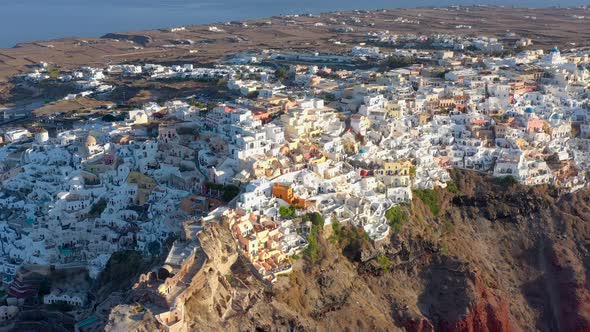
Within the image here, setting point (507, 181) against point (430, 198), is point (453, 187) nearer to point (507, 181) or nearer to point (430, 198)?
point (430, 198)

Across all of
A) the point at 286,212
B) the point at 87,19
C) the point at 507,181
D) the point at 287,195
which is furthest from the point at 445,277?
the point at 87,19

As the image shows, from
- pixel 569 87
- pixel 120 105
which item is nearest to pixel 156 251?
pixel 120 105

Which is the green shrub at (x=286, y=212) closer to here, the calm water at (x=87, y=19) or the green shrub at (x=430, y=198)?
the green shrub at (x=430, y=198)

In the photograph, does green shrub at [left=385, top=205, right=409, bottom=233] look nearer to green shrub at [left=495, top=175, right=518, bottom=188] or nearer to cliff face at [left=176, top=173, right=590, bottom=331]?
cliff face at [left=176, top=173, right=590, bottom=331]

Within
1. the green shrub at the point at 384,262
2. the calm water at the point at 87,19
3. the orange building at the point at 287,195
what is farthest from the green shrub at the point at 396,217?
the calm water at the point at 87,19

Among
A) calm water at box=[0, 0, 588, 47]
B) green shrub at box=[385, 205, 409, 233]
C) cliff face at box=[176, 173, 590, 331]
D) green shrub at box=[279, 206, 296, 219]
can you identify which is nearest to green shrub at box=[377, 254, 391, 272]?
cliff face at box=[176, 173, 590, 331]

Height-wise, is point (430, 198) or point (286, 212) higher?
point (286, 212)
